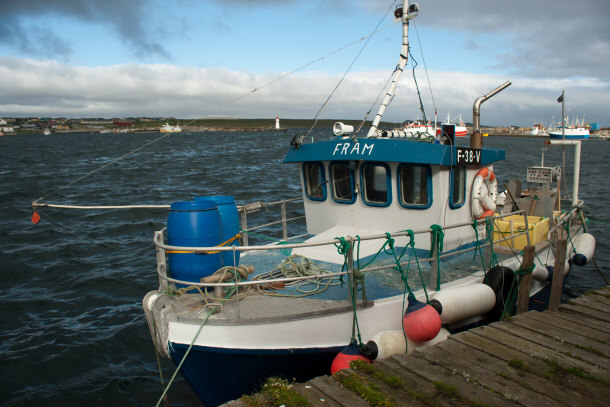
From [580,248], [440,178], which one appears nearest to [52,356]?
[440,178]

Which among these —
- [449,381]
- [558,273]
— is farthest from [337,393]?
[558,273]

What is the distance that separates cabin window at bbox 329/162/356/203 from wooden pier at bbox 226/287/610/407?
331cm

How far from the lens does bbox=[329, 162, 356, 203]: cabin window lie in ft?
25.9

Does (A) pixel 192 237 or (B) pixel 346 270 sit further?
(B) pixel 346 270

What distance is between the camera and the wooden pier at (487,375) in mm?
4012

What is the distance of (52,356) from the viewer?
26.9 feet

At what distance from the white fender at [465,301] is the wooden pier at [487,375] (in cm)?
45

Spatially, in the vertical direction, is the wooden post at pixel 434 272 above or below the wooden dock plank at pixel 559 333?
above

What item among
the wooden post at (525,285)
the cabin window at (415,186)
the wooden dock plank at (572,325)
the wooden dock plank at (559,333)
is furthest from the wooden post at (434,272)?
the wooden post at (525,285)

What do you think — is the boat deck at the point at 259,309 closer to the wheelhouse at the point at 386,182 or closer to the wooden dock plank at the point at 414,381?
the wooden dock plank at the point at 414,381

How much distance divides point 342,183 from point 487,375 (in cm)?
432

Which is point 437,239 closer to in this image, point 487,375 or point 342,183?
point 487,375

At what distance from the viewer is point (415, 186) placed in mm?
7336

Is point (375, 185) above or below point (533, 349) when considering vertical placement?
above
